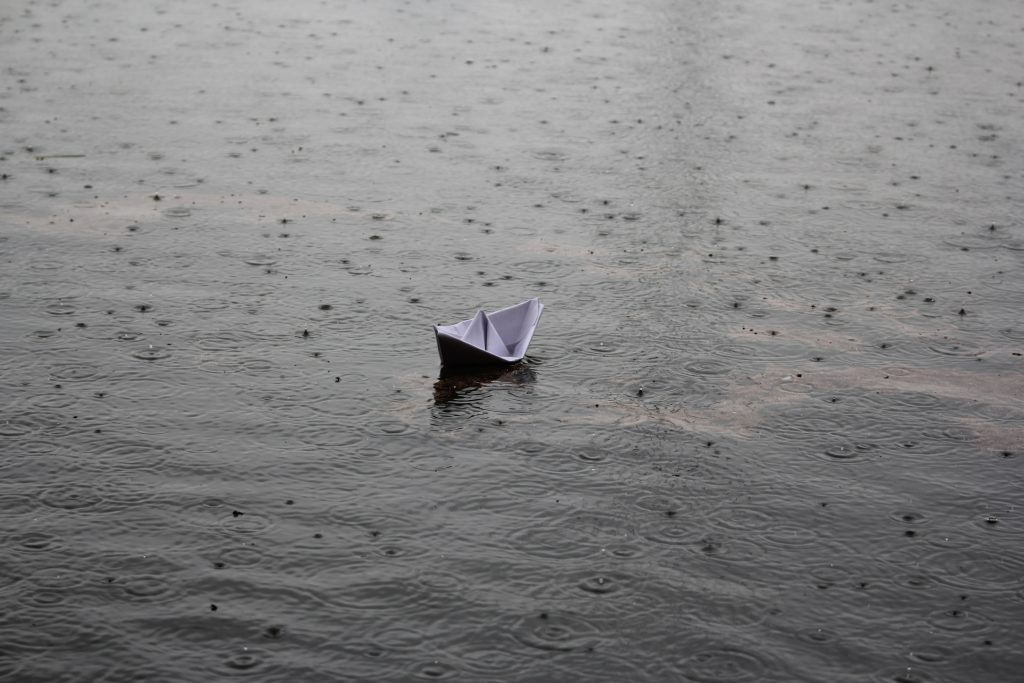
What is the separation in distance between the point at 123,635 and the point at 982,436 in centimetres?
561

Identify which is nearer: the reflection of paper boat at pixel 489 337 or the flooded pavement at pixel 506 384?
the flooded pavement at pixel 506 384

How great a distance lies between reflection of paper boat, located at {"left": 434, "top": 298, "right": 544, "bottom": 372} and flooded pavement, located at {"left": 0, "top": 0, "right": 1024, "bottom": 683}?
0.68ft

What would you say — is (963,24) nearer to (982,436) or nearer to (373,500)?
(982,436)

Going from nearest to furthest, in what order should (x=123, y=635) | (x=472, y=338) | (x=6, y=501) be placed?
(x=123, y=635) < (x=6, y=501) < (x=472, y=338)

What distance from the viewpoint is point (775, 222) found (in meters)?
12.6

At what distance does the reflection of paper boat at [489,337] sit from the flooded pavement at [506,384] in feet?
0.68

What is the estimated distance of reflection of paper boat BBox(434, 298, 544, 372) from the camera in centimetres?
893

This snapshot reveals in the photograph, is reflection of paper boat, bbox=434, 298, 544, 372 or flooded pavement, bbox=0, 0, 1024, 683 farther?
reflection of paper boat, bbox=434, 298, 544, 372

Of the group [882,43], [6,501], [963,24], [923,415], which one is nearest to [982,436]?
[923,415]

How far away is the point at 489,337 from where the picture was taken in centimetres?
915

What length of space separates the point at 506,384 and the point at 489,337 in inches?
15.8

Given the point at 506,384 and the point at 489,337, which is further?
the point at 489,337

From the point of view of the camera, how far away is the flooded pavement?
6371 mm

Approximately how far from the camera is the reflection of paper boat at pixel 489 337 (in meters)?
8.93
